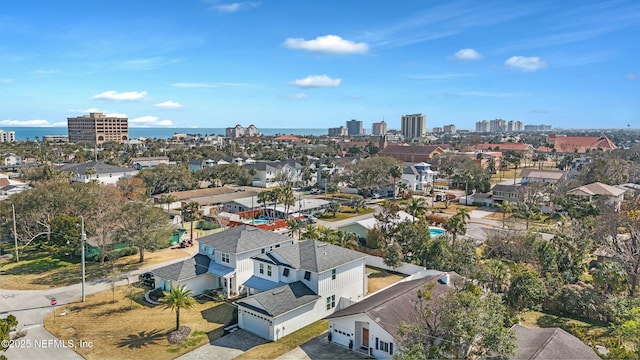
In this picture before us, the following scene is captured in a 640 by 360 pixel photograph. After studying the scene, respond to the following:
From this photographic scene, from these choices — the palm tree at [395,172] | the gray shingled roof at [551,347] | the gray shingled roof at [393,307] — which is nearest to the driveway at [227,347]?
the gray shingled roof at [393,307]

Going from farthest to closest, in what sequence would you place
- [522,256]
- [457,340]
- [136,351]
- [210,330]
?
1. [522,256]
2. [210,330]
3. [136,351]
4. [457,340]

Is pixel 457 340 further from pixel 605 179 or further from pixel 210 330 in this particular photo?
pixel 605 179

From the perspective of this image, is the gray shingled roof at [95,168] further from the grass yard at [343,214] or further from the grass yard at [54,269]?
the grass yard at [343,214]

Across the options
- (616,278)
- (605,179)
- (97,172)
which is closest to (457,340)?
(616,278)

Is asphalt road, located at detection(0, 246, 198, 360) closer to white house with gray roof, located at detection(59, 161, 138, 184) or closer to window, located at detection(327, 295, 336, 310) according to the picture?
window, located at detection(327, 295, 336, 310)

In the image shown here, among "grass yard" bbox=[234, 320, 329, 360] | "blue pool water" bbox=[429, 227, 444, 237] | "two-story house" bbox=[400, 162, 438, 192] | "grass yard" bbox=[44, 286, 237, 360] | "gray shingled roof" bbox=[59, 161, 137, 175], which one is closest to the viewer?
"grass yard" bbox=[234, 320, 329, 360]

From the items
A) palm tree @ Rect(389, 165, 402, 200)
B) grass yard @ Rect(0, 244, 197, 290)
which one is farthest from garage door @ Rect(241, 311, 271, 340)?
palm tree @ Rect(389, 165, 402, 200)
